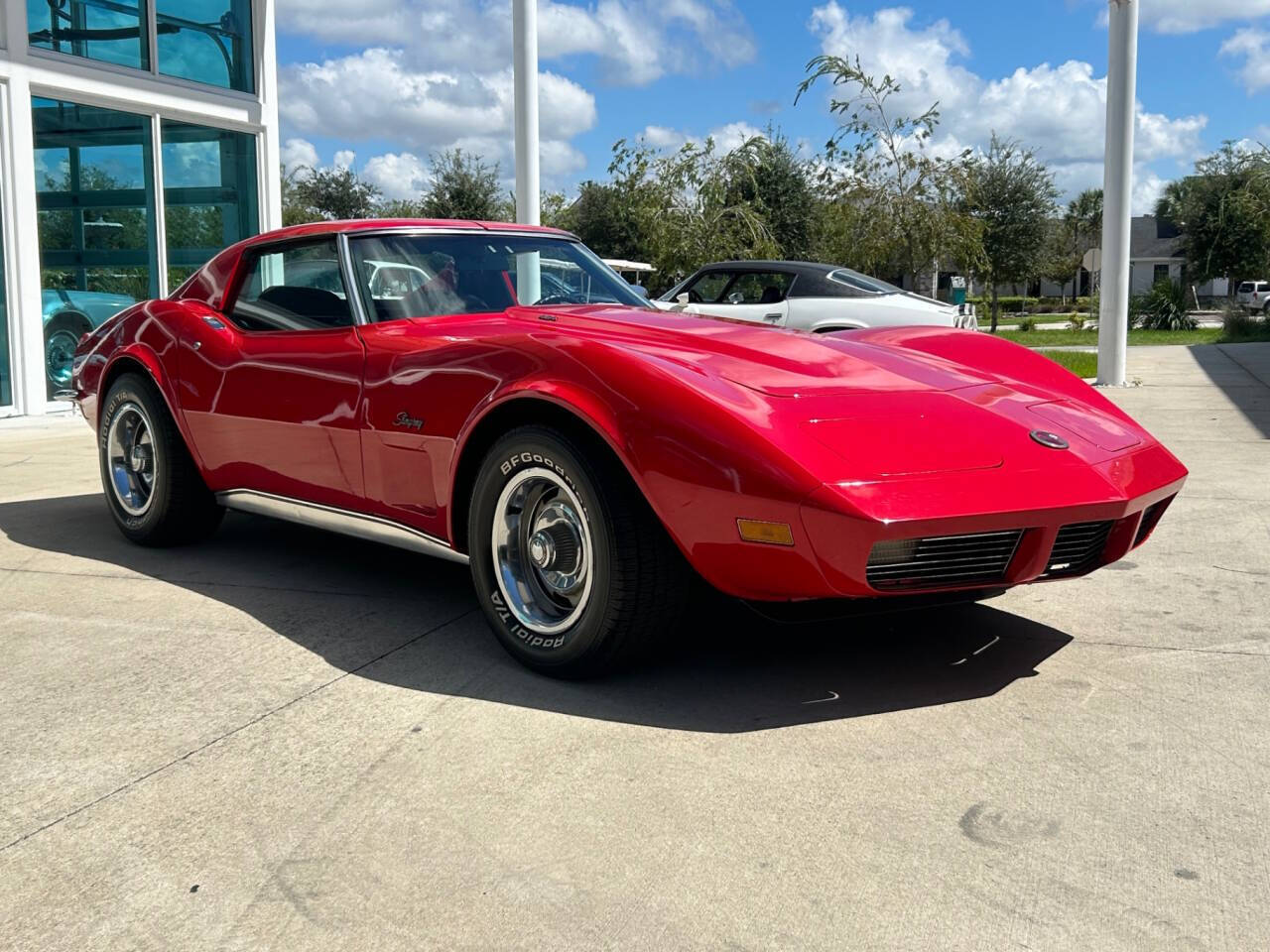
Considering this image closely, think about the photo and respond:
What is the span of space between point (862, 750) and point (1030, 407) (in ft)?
3.98

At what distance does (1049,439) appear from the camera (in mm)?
3141

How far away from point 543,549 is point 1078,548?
1.39 m

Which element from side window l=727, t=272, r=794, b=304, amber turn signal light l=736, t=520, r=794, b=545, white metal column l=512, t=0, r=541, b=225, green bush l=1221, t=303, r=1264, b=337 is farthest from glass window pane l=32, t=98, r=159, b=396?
green bush l=1221, t=303, r=1264, b=337

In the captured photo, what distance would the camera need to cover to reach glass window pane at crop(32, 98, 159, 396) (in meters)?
10.3

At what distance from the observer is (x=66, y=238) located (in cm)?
1042

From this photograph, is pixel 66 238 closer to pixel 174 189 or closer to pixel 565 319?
pixel 174 189

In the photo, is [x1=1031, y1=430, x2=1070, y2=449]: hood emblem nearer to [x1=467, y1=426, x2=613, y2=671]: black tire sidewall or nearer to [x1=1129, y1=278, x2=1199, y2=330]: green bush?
[x1=467, y1=426, x2=613, y2=671]: black tire sidewall

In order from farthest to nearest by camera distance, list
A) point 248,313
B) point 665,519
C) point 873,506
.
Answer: point 248,313 < point 665,519 < point 873,506

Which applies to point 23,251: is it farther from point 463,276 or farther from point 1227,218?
point 1227,218

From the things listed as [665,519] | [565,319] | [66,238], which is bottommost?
[665,519]

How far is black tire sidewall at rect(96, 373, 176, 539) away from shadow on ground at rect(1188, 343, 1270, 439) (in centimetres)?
701

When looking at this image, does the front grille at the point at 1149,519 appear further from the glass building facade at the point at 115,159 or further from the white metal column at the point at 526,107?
the glass building facade at the point at 115,159

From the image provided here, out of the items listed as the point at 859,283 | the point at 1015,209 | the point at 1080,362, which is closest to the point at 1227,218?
the point at 1015,209

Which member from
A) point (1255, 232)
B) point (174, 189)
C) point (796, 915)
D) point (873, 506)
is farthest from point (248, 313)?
point (1255, 232)
